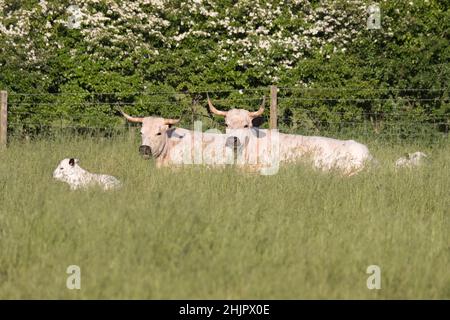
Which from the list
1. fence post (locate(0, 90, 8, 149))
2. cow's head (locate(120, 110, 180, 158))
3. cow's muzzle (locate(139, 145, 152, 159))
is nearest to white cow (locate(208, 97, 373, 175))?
cow's head (locate(120, 110, 180, 158))

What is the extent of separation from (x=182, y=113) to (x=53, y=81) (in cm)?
213

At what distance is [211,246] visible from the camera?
6.79 meters

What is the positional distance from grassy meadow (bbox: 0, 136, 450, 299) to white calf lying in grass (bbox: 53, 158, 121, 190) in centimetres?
51

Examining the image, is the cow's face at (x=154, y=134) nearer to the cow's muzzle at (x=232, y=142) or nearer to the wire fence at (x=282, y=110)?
the cow's muzzle at (x=232, y=142)

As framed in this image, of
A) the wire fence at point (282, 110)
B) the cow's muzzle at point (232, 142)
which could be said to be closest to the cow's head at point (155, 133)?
the cow's muzzle at point (232, 142)

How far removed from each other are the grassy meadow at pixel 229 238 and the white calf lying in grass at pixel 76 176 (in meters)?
0.51

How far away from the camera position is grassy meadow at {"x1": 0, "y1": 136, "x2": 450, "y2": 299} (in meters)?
5.97

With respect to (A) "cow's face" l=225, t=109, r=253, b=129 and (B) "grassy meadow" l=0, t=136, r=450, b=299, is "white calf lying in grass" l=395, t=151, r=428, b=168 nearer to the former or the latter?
(B) "grassy meadow" l=0, t=136, r=450, b=299

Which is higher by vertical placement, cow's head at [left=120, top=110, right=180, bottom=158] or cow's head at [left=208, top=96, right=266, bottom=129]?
cow's head at [left=208, top=96, right=266, bottom=129]

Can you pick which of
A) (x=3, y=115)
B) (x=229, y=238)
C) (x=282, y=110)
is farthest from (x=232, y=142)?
(x=229, y=238)

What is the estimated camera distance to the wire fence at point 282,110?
14.9 metres

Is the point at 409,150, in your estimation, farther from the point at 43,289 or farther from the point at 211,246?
the point at 43,289
